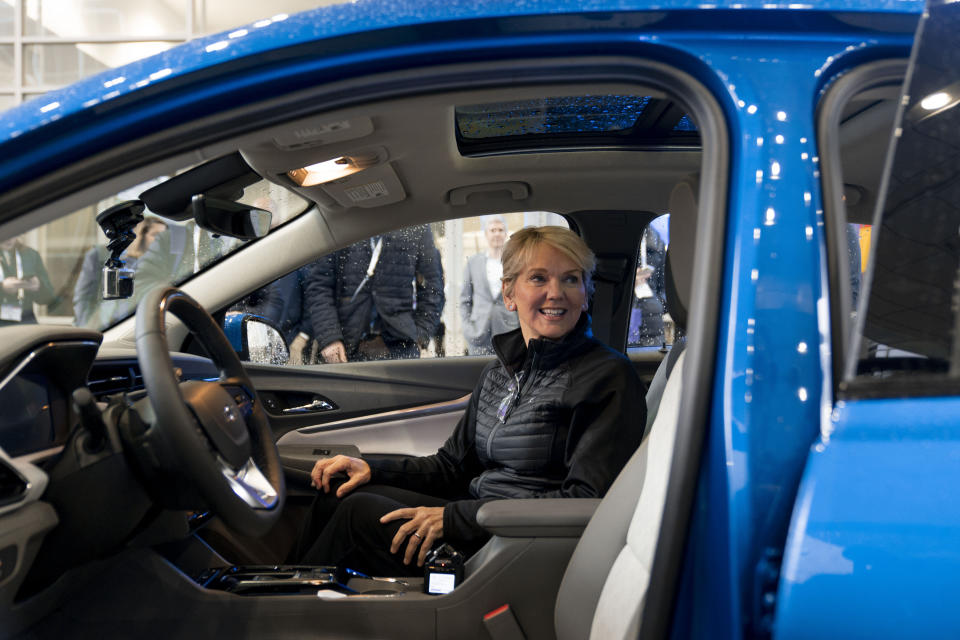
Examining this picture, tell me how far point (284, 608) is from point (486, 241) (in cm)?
201

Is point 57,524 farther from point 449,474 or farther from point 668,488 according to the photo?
point 449,474

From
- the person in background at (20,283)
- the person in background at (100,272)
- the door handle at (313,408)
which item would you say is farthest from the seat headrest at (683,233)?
the door handle at (313,408)

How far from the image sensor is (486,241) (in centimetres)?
329

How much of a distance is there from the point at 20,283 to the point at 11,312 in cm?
42

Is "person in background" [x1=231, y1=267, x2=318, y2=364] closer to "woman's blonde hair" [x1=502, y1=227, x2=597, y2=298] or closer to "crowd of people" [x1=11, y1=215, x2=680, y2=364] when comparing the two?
"crowd of people" [x1=11, y1=215, x2=680, y2=364]

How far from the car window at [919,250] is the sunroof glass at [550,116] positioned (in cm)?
104

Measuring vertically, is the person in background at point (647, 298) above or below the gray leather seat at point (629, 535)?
above

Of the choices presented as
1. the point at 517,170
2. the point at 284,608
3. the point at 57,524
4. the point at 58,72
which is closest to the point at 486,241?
the point at 517,170

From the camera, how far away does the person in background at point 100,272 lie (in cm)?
218

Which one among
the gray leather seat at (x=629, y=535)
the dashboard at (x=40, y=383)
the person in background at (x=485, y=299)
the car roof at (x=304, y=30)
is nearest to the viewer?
the car roof at (x=304, y=30)

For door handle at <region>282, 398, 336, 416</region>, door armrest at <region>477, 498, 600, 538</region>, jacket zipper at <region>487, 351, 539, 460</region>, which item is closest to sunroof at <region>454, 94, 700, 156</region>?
jacket zipper at <region>487, 351, 539, 460</region>

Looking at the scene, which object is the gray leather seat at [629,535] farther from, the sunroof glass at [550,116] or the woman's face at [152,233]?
the woman's face at [152,233]

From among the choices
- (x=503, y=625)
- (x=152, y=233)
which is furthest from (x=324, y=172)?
(x=503, y=625)

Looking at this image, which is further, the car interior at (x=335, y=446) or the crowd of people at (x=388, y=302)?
the crowd of people at (x=388, y=302)
